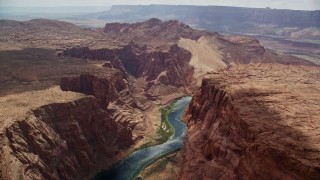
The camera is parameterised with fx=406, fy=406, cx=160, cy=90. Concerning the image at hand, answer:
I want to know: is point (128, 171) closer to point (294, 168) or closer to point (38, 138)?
point (38, 138)

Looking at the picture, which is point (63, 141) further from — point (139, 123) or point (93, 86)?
point (139, 123)

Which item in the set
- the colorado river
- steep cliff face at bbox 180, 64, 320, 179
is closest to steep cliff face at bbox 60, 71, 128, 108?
the colorado river

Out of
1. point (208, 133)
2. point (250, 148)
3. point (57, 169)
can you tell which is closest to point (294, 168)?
point (250, 148)

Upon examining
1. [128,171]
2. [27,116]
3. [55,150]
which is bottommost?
[128,171]

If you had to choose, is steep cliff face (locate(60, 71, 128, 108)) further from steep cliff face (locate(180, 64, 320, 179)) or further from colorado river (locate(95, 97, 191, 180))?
steep cliff face (locate(180, 64, 320, 179))

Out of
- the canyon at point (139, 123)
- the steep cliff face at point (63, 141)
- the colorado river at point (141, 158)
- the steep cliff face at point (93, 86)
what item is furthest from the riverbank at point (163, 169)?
the steep cliff face at point (93, 86)

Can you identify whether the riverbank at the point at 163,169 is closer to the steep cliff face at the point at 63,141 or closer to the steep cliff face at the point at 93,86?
the steep cliff face at the point at 63,141

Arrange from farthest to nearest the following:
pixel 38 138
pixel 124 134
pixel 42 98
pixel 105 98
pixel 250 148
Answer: pixel 105 98
pixel 124 134
pixel 42 98
pixel 38 138
pixel 250 148
